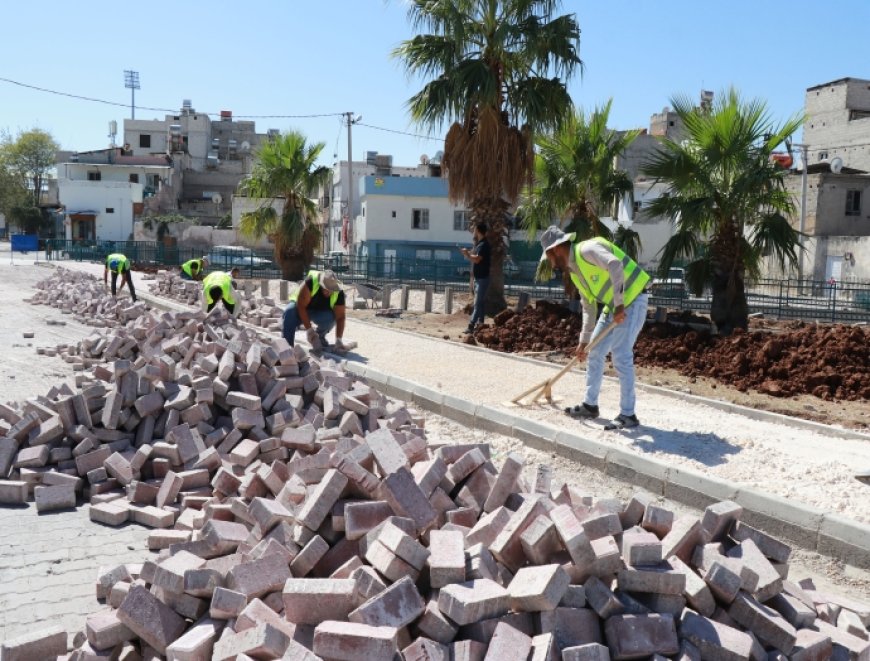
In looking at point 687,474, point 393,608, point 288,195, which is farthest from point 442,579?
point 288,195

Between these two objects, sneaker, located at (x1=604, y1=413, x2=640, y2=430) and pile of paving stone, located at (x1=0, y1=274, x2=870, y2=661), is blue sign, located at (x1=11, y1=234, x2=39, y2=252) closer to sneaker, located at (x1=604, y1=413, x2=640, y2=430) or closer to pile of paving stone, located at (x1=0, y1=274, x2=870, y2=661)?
sneaker, located at (x1=604, y1=413, x2=640, y2=430)

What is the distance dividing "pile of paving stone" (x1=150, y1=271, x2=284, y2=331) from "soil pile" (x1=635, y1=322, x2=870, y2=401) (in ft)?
19.5

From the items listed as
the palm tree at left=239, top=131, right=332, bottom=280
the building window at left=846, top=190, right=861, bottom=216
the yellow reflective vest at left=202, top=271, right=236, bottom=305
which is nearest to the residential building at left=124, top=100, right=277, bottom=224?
the palm tree at left=239, top=131, right=332, bottom=280

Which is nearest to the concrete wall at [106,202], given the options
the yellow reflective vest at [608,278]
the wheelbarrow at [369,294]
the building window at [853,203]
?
the wheelbarrow at [369,294]

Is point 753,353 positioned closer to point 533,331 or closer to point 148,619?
point 533,331

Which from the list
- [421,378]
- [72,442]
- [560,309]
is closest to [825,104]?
[560,309]

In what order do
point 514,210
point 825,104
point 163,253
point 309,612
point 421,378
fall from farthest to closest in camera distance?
point 825,104, point 163,253, point 514,210, point 421,378, point 309,612

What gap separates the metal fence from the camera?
21.4 metres

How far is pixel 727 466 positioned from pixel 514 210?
43.6ft

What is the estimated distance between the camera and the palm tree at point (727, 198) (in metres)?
12.9

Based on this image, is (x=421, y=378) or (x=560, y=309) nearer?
(x=421, y=378)

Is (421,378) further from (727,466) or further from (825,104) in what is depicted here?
(825,104)

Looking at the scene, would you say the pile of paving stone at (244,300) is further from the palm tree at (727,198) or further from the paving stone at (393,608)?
the paving stone at (393,608)

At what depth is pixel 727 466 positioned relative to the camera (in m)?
5.94
